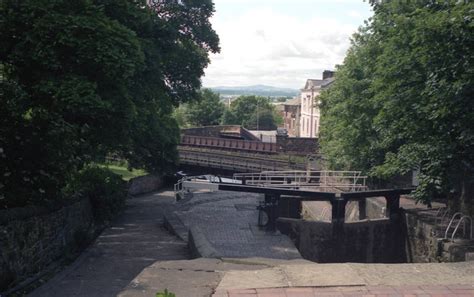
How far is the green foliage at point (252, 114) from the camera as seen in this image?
90.8 meters

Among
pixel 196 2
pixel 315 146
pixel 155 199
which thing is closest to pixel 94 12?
pixel 196 2

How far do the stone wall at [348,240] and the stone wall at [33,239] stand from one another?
612 centimetres

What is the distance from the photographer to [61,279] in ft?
37.6

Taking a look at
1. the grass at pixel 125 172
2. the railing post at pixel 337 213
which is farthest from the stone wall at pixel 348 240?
the grass at pixel 125 172

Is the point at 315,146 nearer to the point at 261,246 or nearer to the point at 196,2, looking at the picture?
the point at 196,2

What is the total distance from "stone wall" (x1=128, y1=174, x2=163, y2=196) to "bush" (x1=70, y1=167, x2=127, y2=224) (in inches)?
472

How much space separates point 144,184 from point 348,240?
22.5 m

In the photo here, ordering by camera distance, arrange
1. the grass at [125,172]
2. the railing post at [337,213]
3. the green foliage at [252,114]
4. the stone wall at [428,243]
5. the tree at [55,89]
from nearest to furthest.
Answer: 1. the tree at [55,89]
2. the stone wall at [428,243]
3. the railing post at [337,213]
4. the grass at [125,172]
5. the green foliage at [252,114]

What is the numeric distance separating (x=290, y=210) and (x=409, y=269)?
11.5 meters

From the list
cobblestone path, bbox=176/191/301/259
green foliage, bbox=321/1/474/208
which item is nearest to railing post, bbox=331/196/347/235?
green foliage, bbox=321/1/474/208

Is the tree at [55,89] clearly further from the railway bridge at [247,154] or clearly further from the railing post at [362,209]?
the railway bridge at [247,154]

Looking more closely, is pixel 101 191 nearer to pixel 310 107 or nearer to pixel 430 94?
pixel 430 94

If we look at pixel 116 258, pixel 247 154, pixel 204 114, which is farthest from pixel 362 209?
pixel 204 114

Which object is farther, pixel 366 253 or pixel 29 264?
pixel 366 253
